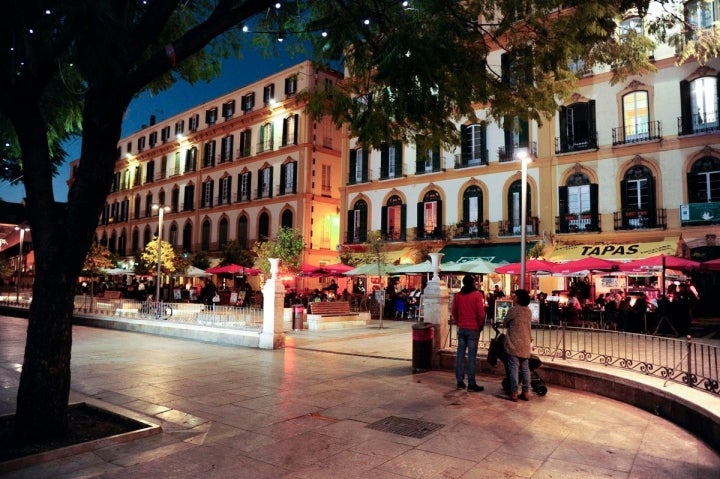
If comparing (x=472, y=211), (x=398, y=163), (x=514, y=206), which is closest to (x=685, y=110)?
(x=514, y=206)

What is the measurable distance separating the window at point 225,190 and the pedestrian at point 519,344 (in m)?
33.7

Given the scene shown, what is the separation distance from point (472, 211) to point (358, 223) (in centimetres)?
739

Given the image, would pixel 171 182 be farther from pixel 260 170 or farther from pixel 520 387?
pixel 520 387

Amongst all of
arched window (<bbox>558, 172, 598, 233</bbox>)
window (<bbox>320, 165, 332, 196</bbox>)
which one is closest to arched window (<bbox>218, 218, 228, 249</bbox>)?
window (<bbox>320, 165, 332, 196</bbox>)

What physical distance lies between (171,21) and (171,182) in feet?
129

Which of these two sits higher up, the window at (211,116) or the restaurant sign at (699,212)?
the window at (211,116)

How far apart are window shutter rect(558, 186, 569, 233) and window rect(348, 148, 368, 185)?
11.4 meters

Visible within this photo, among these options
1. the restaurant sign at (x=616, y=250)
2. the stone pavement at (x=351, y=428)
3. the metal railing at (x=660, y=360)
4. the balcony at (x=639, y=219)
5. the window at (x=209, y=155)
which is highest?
the window at (x=209, y=155)

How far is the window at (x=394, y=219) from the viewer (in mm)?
28281

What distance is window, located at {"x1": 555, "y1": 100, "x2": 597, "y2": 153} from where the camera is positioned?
885 inches

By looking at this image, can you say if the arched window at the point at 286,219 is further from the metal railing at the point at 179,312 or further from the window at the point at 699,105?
the window at the point at 699,105

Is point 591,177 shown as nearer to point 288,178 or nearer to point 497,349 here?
point 497,349

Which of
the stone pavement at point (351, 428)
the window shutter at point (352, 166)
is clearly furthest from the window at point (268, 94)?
the stone pavement at point (351, 428)

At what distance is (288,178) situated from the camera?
34.6 metres
